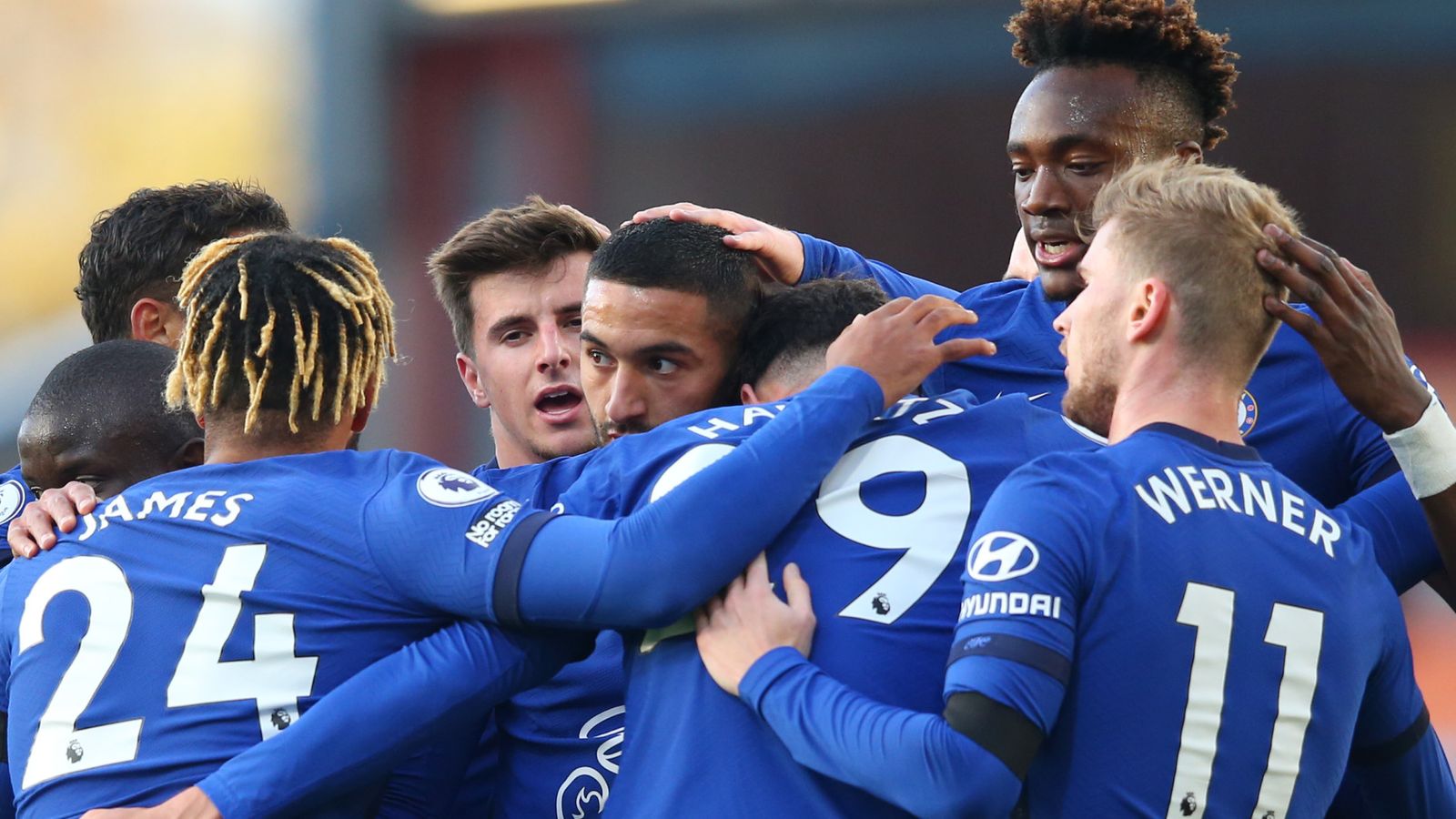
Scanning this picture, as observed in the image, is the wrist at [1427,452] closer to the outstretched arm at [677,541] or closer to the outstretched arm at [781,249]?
the outstretched arm at [677,541]

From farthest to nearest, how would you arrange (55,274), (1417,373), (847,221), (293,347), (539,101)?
(55,274), (539,101), (847,221), (1417,373), (293,347)

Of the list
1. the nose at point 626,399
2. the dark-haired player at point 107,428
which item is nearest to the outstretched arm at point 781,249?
the nose at point 626,399

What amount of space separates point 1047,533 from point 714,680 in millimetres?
565

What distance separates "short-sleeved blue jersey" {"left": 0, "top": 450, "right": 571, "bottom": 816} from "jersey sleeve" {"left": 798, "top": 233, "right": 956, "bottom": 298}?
119cm

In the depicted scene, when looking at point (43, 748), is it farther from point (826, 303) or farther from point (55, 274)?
point (55, 274)

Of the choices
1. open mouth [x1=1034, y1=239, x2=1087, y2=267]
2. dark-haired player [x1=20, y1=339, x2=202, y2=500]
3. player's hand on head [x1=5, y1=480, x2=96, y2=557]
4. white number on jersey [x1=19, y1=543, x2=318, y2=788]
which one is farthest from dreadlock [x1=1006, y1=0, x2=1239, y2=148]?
player's hand on head [x1=5, y1=480, x2=96, y2=557]

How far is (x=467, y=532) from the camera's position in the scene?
246 centimetres

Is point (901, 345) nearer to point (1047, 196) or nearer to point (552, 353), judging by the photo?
point (1047, 196)

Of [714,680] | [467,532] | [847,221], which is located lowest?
[847,221]

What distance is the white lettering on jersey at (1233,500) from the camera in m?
2.25

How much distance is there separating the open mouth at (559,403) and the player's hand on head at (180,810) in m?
1.84

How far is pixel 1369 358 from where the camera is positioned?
2727 millimetres

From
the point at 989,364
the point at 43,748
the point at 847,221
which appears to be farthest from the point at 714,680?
the point at 847,221

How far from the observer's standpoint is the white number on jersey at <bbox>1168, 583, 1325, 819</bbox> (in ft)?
7.27
